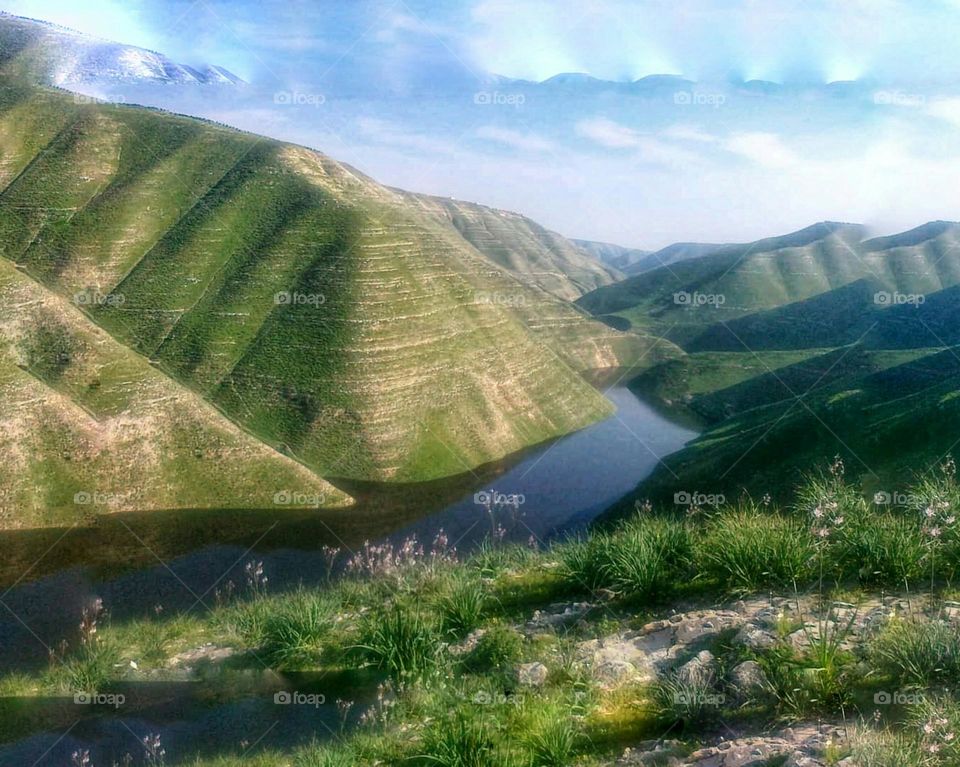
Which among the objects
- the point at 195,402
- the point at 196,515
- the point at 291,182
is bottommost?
the point at 196,515

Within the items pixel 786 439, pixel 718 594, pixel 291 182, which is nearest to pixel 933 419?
pixel 786 439

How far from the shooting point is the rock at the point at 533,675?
1240 centimetres

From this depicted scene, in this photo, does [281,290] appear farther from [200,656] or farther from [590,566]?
[590,566]

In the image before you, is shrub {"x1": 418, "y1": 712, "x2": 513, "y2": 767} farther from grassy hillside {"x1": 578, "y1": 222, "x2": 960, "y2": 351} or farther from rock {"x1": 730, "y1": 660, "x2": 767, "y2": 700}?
grassy hillside {"x1": 578, "y1": 222, "x2": 960, "y2": 351}

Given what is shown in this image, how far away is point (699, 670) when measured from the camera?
35.7 ft

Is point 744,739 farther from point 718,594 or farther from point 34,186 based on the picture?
point 34,186

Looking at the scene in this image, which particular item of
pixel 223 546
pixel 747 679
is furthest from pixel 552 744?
pixel 223 546

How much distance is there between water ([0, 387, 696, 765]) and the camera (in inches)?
645

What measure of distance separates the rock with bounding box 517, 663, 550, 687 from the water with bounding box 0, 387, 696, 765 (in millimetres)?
4401

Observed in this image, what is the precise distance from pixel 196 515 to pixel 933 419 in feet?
178

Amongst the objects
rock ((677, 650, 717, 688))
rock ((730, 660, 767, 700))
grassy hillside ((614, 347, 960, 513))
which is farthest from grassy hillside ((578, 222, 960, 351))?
rock ((730, 660, 767, 700))

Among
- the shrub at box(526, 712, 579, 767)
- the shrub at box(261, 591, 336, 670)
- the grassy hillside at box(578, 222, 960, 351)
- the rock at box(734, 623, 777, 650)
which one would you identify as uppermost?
the grassy hillside at box(578, 222, 960, 351)

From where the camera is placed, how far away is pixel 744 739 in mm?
9328

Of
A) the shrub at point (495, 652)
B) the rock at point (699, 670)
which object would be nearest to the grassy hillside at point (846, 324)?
the shrub at point (495, 652)
